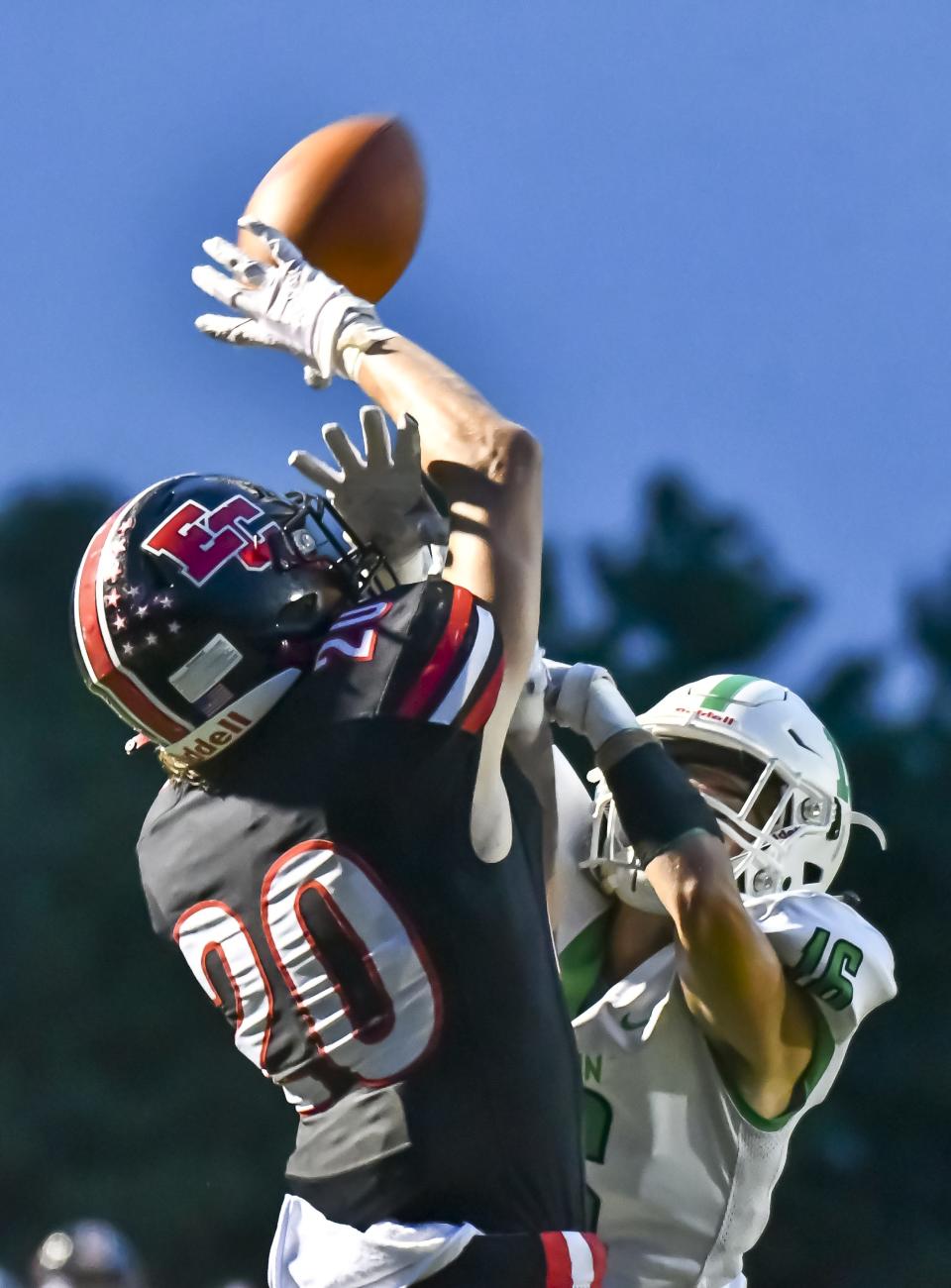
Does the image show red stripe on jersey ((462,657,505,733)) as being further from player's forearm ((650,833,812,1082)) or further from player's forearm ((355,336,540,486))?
player's forearm ((650,833,812,1082))

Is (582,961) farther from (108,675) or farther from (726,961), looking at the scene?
(108,675)

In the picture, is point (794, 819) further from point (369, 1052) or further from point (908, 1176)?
point (908, 1176)

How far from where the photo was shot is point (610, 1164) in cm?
342

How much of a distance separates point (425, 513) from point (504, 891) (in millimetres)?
634

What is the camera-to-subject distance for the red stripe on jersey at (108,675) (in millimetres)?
2559

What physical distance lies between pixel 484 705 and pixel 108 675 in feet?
1.60

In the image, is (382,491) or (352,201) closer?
(382,491)

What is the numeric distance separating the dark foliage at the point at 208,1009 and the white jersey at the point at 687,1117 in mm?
8522

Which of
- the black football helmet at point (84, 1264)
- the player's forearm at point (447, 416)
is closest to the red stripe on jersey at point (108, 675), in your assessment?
the player's forearm at point (447, 416)

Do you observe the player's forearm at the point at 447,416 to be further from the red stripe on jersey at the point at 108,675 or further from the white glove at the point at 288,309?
the red stripe on jersey at the point at 108,675

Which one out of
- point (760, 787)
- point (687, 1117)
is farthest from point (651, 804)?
point (687, 1117)

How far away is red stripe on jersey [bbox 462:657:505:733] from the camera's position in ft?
8.09

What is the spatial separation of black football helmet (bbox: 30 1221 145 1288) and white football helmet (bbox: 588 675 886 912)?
3326mm

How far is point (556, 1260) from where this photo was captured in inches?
98.5
